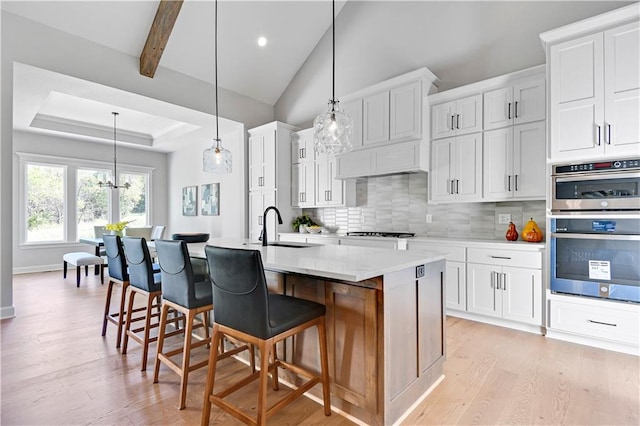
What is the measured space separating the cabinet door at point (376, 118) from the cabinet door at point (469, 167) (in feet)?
2.94

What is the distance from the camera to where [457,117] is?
374 centimetres

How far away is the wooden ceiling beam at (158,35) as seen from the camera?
392 cm

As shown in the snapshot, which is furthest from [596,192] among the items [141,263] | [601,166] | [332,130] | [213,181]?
[213,181]

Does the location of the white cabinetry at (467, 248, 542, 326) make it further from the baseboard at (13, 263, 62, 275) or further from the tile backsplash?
the baseboard at (13, 263, 62, 275)

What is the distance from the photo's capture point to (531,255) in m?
3.09

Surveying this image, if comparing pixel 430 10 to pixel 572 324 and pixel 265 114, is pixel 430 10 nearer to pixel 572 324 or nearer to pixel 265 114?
pixel 265 114

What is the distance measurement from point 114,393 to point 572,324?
3.56 metres

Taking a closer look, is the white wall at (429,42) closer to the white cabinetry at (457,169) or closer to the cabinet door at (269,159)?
the cabinet door at (269,159)

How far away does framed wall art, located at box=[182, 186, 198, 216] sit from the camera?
767 centimetres

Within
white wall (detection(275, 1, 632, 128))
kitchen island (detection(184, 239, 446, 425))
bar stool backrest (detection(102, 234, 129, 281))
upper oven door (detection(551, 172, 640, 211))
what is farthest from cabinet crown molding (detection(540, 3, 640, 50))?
bar stool backrest (detection(102, 234, 129, 281))

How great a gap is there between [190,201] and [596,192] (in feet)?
24.2

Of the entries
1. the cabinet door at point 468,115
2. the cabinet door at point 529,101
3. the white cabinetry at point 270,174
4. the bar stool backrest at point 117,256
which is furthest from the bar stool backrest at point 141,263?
the cabinet door at point 529,101

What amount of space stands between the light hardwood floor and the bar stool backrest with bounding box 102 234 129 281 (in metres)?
0.61

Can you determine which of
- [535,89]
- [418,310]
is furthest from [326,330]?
[535,89]
